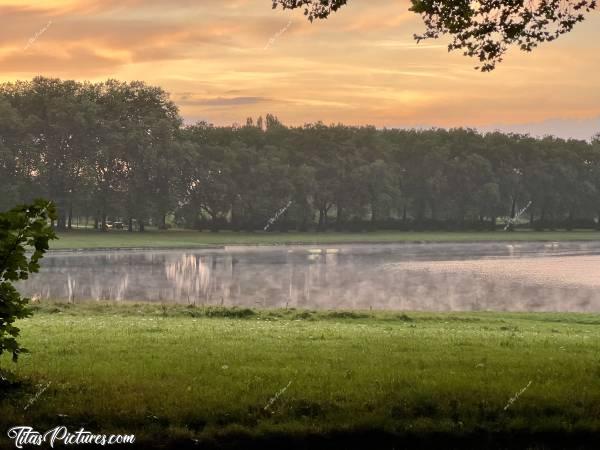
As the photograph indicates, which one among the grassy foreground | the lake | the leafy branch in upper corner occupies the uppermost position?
the leafy branch in upper corner

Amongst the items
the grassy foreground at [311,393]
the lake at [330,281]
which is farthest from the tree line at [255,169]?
the grassy foreground at [311,393]

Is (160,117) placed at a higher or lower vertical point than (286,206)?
higher

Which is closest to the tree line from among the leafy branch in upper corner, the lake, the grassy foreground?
the lake

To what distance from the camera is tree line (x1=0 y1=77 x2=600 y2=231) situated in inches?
4058

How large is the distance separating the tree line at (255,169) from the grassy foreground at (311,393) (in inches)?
3406

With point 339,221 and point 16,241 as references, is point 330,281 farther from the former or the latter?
point 339,221

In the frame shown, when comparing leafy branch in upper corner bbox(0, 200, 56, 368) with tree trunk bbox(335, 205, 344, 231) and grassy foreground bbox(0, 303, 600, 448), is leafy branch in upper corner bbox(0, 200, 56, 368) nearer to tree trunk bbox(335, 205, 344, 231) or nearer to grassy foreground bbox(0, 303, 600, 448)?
grassy foreground bbox(0, 303, 600, 448)

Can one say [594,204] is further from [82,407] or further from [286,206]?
[82,407]

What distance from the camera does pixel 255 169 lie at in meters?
114

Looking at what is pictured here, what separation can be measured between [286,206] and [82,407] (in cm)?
10577

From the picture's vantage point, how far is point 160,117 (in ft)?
379

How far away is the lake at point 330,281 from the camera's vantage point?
109 ft

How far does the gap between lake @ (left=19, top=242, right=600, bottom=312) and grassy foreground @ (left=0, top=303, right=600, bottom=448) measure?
17.6 meters

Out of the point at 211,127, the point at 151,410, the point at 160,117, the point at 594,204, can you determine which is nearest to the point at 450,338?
the point at 151,410
